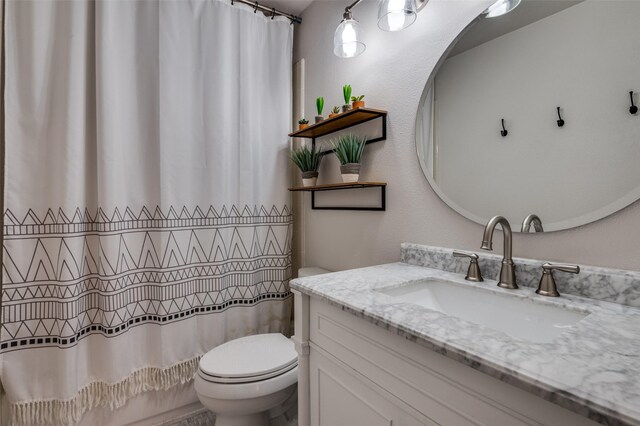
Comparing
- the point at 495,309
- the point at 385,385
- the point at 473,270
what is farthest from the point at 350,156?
the point at 385,385

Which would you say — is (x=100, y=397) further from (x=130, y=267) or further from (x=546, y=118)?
(x=546, y=118)

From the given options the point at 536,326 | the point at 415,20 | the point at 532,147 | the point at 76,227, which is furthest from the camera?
the point at 76,227

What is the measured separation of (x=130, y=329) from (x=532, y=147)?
175cm

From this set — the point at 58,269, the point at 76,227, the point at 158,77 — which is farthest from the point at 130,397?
the point at 158,77

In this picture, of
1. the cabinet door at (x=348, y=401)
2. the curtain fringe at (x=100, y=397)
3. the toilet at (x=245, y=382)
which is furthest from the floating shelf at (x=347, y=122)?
the curtain fringe at (x=100, y=397)

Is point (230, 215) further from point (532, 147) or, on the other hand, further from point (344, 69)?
point (532, 147)

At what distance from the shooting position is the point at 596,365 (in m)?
0.44

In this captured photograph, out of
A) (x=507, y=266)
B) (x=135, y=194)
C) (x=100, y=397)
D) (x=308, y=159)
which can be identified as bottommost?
(x=100, y=397)

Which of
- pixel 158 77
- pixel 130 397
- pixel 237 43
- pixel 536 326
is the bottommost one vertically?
pixel 130 397

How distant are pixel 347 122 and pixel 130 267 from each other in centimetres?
123

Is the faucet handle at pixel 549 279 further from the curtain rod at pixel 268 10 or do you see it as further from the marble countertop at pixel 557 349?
the curtain rod at pixel 268 10

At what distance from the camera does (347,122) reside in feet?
4.71

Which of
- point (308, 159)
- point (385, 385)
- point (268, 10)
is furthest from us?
point (268, 10)

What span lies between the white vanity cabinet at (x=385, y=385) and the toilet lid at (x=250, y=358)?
13.1 inches
